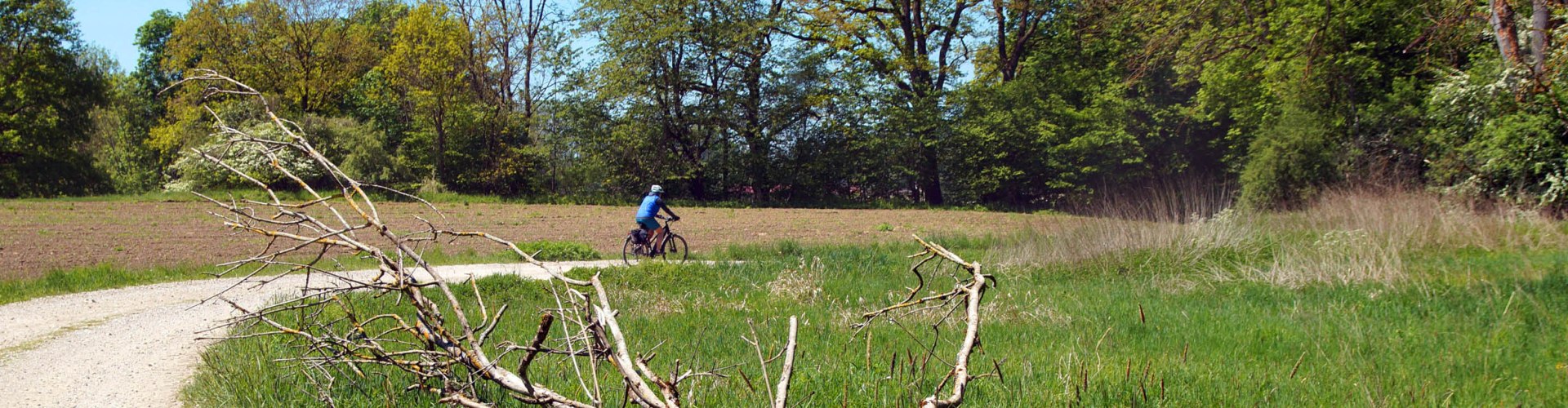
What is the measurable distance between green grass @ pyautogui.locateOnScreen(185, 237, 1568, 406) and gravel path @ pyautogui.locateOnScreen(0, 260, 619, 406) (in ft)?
1.52

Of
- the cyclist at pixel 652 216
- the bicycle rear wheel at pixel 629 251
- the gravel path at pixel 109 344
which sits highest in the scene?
the cyclist at pixel 652 216

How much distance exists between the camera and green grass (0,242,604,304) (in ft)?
35.0

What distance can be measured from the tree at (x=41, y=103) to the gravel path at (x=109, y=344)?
34.4m

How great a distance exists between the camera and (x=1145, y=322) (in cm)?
709

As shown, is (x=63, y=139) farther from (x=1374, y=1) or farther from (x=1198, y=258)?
(x=1374, y=1)

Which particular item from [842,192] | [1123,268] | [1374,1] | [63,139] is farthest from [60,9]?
[1374,1]

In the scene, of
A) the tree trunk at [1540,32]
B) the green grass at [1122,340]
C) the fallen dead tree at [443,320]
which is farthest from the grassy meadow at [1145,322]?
the tree trunk at [1540,32]

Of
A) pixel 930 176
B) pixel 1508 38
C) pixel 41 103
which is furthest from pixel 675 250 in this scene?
pixel 41 103

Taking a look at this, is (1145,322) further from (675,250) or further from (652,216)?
(675,250)

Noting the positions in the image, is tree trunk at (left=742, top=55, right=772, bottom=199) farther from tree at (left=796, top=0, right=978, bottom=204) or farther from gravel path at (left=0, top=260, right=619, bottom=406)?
gravel path at (left=0, top=260, right=619, bottom=406)

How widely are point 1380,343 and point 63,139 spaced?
47.7m

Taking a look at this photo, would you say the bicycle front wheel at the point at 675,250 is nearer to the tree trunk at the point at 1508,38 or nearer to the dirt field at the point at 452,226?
the dirt field at the point at 452,226

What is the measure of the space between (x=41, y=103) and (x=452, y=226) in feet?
88.7

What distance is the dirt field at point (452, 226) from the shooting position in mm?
15242
